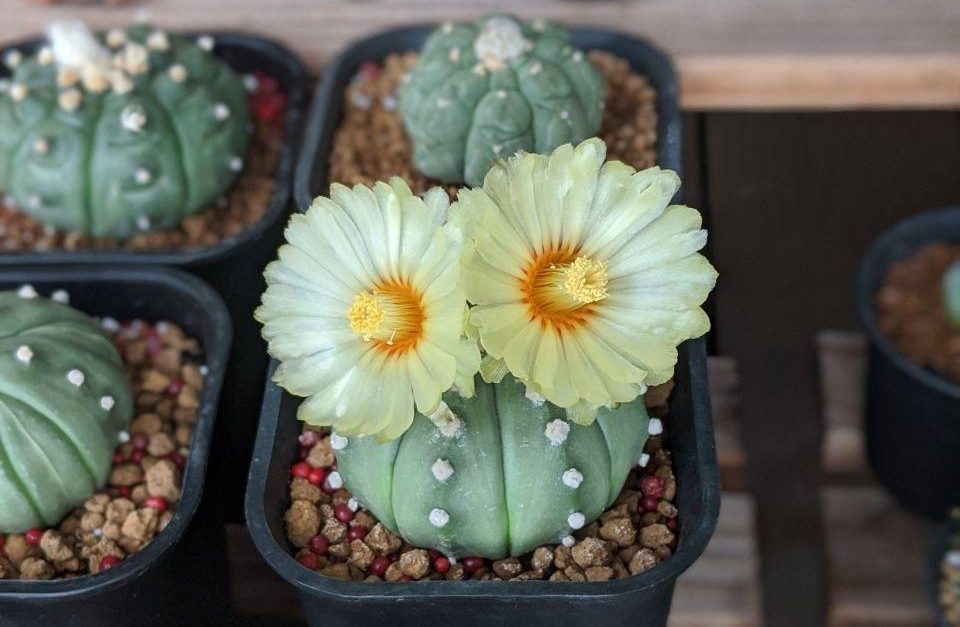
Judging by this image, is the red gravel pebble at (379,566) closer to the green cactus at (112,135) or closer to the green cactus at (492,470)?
the green cactus at (492,470)

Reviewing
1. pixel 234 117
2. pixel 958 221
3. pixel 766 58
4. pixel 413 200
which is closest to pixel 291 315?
Result: pixel 413 200

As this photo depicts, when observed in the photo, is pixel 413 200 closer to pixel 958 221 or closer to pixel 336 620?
pixel 336 620

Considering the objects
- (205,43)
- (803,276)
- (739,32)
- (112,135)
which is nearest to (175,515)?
(112,135)

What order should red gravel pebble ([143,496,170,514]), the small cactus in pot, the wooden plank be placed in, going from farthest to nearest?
the wooden plank, red gravel pebble ([143,496,170,514]), the small cactus in pot

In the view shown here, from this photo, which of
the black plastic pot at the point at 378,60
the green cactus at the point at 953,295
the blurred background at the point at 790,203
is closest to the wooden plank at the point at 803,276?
the blurred background at the point at 790,203

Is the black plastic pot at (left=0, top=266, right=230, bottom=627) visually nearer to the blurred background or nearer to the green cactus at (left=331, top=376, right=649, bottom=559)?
the green cactus at (left=331, top=376, right=649, bottom=559)

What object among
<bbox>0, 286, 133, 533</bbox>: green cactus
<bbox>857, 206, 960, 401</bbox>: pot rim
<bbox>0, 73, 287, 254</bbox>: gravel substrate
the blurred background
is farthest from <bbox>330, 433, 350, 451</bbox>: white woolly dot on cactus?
<bbox>857, 206, 960, 401</bbox>: pot rim
